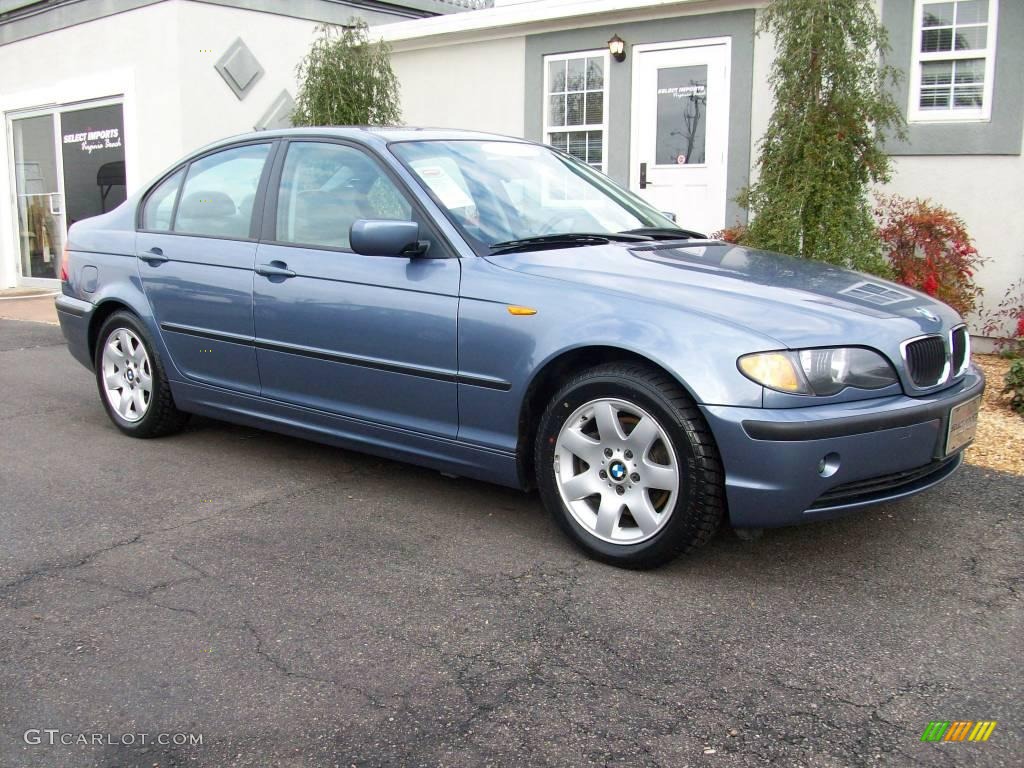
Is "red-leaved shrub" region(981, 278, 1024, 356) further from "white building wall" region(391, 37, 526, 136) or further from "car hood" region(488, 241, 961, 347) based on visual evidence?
"white building wall" region(391, 37, 526, 136)

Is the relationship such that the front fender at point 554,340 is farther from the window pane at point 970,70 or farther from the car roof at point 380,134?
the window pane at point 970,70

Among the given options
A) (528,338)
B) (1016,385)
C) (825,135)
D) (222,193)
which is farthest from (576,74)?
(528,338)

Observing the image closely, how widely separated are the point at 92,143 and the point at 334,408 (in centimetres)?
1024

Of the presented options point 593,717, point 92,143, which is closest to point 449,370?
point 593,717

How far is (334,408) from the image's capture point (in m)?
4.43

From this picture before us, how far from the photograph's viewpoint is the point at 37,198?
47.1ft

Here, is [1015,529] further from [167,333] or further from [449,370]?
[167,333]

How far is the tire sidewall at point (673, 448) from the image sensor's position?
11.0ft

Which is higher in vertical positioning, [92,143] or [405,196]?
[92,143]

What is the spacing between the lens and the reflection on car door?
4.04 m

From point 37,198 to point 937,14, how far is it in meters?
12.2

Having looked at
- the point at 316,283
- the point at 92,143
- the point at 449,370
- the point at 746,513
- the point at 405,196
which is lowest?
the point at 746,513

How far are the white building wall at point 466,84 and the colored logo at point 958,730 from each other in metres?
9.06

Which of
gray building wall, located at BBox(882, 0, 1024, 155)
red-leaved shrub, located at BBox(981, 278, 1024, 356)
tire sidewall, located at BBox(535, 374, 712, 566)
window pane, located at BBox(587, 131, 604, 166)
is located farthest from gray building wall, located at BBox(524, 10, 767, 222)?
tire sidewall, located at BBox(535, 374, 712, 566)
